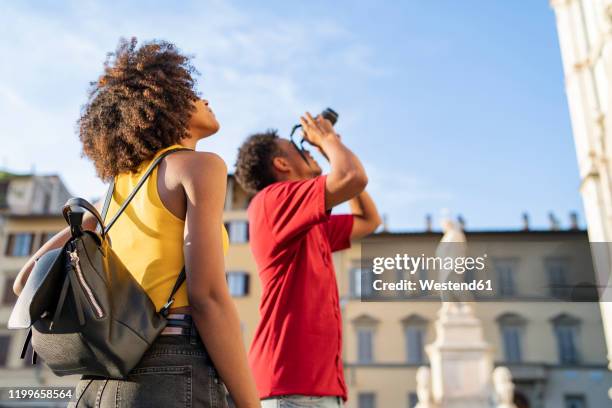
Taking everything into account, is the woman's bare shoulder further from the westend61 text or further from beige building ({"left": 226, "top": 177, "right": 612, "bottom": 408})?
beige building ({"left": 226, "top": 177, "right": 612, "bottom": 408})

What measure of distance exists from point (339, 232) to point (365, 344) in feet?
110

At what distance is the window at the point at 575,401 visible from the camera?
34.0 m

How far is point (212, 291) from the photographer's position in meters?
1.73

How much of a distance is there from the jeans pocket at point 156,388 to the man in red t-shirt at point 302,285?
101 cm

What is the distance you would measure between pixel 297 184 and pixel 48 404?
31982 mm

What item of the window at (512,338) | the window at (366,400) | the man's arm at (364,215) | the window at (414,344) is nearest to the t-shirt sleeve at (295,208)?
the man's arm at (364,215)

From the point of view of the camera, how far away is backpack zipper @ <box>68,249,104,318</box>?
156cm

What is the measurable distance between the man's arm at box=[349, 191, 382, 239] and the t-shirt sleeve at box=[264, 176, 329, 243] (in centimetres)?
76

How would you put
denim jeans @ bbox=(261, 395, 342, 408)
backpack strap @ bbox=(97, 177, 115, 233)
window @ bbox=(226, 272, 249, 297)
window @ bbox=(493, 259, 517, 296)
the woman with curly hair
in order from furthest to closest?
window @ bbox=(226, 272, 249, 297), window @ bbox=(493, 259, 517, 296), denim jeans @ bbox=(261, 395, 342, 408), backpack strap @ bbox=(97, 177, 115, 233), the woman with curly hair

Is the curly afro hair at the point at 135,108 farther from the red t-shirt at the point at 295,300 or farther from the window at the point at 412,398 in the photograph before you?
the window at the point at 412,398

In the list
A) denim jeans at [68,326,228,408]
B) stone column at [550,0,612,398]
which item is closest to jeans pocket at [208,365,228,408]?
denim jeans at [68,326,228,408]

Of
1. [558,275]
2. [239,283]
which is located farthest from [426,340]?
[558,275]

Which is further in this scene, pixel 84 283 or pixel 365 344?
pixel 365 344

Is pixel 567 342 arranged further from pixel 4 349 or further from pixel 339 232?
pixel 339 232
